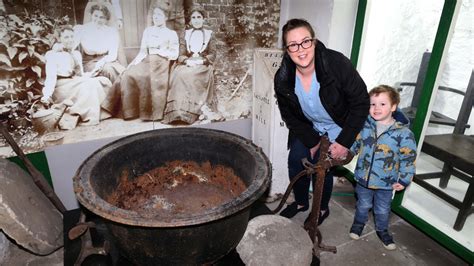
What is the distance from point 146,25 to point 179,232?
1.85 m

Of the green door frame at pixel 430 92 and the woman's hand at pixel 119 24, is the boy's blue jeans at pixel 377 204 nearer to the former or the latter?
the green door frame at pixel 430 92

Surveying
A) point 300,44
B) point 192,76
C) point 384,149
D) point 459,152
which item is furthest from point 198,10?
point 459,152

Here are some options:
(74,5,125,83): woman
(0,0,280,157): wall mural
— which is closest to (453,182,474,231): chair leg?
(0,0,280,157): wall mural

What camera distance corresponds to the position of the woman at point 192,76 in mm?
2914

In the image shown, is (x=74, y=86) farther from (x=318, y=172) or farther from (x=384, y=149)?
(x=384, y=149)

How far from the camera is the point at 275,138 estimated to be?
298cm

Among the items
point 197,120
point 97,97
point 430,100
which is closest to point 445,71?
point 430,100

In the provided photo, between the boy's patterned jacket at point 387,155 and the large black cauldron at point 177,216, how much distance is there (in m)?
0.87

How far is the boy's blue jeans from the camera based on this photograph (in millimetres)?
2480

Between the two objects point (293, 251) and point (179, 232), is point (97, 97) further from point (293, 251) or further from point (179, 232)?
point (293, 251)

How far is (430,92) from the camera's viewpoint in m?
2.41

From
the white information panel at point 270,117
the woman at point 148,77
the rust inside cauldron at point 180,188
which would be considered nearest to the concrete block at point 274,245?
the rust inside cauldron at point 180,188

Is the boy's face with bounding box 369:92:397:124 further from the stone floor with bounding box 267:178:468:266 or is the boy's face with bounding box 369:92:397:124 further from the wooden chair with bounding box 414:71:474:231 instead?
the stone floor with bounding box 267:178:468:266

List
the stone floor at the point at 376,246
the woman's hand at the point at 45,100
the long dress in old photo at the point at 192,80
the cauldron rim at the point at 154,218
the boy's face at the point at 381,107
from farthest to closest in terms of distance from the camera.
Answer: the long dress in old photo at the point at 192,80, the woman's hand at the point at 45,100, the stone floor at the point at 376,246, the boy's face at the point at 381,107, the cauldron rim at the point at 154,218
